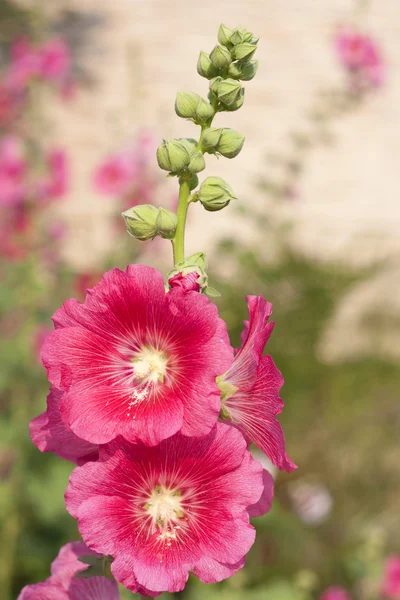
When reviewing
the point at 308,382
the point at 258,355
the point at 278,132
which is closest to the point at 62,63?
the point at 308,382

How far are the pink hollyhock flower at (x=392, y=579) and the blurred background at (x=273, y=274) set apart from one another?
0.12 m

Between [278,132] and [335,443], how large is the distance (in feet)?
19.3

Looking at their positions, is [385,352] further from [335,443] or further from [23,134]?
[23,134]

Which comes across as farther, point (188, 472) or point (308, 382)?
point (308, 382)

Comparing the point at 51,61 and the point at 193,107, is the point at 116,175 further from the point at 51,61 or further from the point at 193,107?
the point at 193,107

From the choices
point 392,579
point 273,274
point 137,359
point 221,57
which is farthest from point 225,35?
point 273,274

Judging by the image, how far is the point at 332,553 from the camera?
4113 mm

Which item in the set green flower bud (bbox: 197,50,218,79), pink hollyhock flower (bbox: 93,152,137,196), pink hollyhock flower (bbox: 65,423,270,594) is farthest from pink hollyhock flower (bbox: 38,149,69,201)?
pink hollyhock flower (bbox: 65,423,270,594)

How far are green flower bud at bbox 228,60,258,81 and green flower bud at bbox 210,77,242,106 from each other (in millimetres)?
29

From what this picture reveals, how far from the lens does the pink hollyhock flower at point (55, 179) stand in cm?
384

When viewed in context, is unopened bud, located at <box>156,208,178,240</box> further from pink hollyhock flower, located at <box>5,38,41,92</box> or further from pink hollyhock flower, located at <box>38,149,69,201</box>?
pink hollyhock flower, located at <box>5,38,41,92</box>

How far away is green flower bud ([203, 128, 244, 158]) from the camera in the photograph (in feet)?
3.95

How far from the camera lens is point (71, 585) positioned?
1.23 metres

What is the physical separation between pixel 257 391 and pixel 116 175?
3104 millimetres
